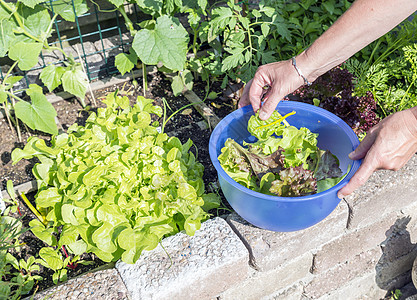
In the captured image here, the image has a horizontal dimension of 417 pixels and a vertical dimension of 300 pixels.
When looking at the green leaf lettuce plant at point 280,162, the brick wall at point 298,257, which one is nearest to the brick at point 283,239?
the brick wall at point 298,257

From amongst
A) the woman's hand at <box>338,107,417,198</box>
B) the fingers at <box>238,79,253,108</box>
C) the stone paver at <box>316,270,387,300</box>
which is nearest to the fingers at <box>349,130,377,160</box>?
the woman's hand at <box>338,107,417,198</box>

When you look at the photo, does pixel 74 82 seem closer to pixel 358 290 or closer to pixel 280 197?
pixel 280 197

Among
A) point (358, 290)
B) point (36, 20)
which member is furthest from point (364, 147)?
point (36, 20)

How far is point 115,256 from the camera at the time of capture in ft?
5.76

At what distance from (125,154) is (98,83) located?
100 cm

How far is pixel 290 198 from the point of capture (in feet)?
4.86

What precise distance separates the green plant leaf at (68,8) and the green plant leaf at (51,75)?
0.28 meters

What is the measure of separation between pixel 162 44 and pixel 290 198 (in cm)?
118

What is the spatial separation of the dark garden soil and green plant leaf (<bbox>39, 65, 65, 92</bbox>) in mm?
237

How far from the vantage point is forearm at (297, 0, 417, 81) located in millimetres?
1523

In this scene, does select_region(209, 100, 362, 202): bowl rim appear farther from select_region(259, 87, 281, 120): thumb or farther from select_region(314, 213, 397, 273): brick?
select_region(314, 213, 397, 273): brick

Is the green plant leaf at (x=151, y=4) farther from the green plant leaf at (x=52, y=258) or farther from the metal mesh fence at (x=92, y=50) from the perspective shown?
the green plant leaf at (x=52, y=258)

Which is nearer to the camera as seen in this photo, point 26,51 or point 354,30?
point 354,30

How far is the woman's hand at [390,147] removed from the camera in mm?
1477
